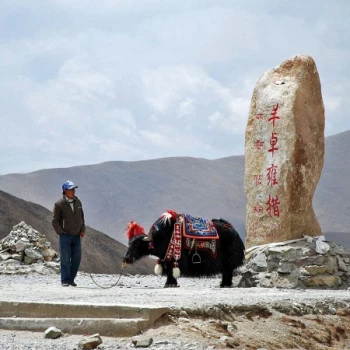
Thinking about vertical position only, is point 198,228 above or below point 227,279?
above

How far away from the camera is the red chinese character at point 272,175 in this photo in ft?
40.8

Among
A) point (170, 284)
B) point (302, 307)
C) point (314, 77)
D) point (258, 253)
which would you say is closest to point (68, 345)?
point (302, 307)

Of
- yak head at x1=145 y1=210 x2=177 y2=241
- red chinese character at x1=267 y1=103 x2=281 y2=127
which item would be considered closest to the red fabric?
yak head at x1=145 y1=210 x2=177 y2=241

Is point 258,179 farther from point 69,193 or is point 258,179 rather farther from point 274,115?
point 69,193

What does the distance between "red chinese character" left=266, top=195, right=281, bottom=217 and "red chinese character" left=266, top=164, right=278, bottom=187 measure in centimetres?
25

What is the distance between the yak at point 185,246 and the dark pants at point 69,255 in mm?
786

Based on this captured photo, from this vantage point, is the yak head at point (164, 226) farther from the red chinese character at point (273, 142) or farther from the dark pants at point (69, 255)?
the red chinese character at point (273, 142)

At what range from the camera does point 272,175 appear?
1248 centimetres

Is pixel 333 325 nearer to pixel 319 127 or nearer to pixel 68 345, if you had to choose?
pixel 68 345

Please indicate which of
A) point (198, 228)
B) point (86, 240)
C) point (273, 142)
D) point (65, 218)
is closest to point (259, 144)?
point (273, 142)

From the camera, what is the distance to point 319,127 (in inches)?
514

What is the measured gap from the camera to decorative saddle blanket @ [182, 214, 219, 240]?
11.8m

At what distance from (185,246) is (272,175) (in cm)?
196

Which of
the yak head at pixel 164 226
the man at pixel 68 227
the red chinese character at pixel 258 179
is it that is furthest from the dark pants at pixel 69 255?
the red chinese character at pixel 258 179
